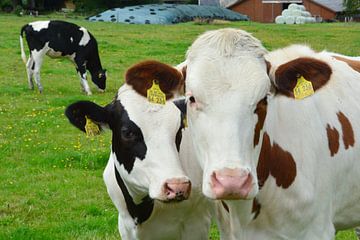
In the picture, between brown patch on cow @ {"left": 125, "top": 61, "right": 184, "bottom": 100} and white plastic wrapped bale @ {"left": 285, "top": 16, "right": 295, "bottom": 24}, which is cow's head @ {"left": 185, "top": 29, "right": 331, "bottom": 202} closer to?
brown patch on cow @ {"left": 125, "top": 61, "right": 184, "bottom": 100}

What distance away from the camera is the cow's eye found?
5.40 metres

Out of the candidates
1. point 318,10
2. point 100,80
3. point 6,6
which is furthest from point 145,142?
point 318,10

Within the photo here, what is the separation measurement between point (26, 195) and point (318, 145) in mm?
4659

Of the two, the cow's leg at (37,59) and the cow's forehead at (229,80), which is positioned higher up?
the cow's forehead at (229,80)

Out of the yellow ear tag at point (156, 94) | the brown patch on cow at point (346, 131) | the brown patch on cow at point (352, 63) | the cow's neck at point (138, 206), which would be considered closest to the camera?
the yellow ear tag at point (156, 94)

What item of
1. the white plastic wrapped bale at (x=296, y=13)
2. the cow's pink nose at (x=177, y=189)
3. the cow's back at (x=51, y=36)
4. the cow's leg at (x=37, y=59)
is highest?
the cow's pink nose at (x=177, y=189)

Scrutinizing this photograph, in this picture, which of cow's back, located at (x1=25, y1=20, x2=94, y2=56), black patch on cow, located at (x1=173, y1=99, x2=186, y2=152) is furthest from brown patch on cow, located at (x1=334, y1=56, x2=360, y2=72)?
cow's back, located at (x1=25, y1=20, x2=94, y2=56)

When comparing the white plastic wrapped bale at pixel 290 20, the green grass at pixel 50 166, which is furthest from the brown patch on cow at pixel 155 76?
the white plastic wrapped bale at pixel 290 20

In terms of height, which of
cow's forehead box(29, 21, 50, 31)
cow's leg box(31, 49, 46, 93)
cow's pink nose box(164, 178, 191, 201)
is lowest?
cow's leg box(31, 49, 46, 93)

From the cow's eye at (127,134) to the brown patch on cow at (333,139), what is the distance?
1437 millimetres

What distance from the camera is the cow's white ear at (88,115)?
566 cm

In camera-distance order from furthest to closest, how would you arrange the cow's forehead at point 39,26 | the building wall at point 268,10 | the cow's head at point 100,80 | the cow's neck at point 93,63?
the building wall at point 268,10 → the cow's neck at point 93,63 → the cow's forehead at point 39,26 → the cow's head at point 100,80

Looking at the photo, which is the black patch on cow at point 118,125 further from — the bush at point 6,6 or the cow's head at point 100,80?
the bush at point 6,6

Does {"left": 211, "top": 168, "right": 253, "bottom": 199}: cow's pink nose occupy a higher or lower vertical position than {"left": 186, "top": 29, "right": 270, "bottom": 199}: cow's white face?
lower
